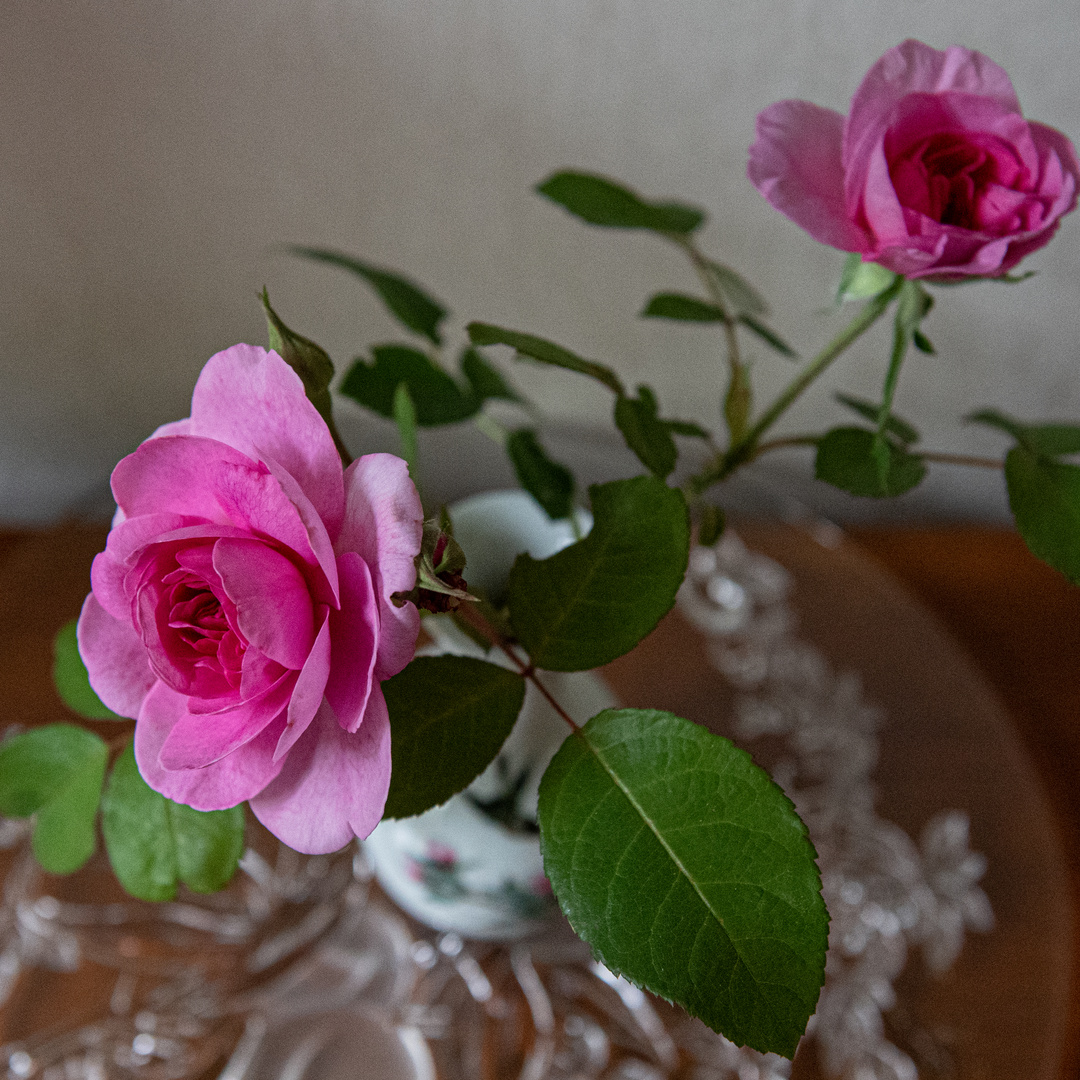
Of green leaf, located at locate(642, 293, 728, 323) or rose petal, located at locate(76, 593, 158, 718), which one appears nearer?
rose petal, located at locate(76, 593, 158, 718)

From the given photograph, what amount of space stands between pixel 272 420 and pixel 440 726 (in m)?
A: 0.08

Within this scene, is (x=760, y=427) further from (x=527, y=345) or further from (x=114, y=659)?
(x=114, y=659)

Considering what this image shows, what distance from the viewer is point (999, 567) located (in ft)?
2.02

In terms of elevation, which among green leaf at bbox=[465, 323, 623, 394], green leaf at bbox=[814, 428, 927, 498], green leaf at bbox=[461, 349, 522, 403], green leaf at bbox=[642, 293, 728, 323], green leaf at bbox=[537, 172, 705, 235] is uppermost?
green leaf at bbox=[537, 172, 705, 235]

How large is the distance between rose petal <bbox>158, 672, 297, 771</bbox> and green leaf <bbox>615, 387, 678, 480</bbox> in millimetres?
121

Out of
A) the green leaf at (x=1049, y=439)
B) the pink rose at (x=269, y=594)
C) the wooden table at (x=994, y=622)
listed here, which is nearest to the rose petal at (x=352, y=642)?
the pink rose at (x=269, y=594)

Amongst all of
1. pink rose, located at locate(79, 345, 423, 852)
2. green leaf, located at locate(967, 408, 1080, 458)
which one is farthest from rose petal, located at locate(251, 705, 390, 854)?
green leaf, located at locate(967, 408, 1080, 458)

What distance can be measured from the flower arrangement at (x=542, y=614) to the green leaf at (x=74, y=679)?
3 centimetres

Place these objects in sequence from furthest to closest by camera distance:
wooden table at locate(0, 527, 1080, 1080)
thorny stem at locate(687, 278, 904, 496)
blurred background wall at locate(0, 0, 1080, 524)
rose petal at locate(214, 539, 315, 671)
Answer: wooden table at locate(0, 527, 1080, 1080) → blurred background wall at locate(0, 0, 1080, 524) → thorny stem at locate(687, 278, 904, 496) → rose petal at locate(214, 539, 315, 671)

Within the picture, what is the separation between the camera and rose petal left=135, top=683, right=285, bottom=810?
0.61 feet

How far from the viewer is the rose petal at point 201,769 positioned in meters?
0.19

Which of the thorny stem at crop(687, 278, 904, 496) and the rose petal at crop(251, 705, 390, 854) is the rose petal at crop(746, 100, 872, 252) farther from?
the rose petal at crop(251, 705, 390, 854)

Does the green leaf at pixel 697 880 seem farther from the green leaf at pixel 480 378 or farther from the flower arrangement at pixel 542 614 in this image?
the green leaf at pixel 480 378

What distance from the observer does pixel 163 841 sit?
26 cm
